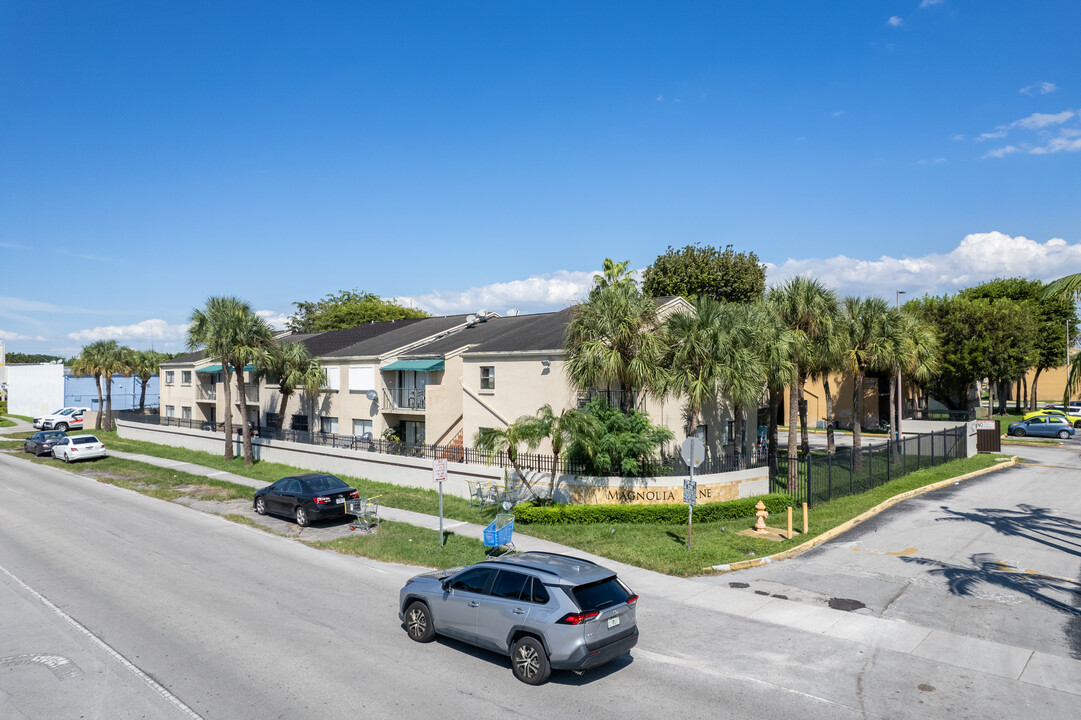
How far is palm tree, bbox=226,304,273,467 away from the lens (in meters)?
32.2

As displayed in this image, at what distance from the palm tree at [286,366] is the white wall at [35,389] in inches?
1891

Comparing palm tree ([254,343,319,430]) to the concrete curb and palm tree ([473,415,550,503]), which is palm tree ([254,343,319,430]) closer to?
palm tree ([473,415,550,503])

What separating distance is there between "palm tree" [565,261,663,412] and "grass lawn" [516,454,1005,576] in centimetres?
491

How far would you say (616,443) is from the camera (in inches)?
808

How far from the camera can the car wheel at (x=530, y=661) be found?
9.27m

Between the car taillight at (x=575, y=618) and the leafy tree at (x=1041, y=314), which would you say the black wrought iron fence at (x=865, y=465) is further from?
the leafy tree at (x=1041, y=314)

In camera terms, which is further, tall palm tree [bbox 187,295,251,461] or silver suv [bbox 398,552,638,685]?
tall palm tree [bbox 187,295,251,461]

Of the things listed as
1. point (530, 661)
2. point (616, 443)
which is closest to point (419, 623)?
point (530, 661)

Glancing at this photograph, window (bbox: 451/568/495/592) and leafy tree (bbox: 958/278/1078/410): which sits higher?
leafy tree (bbox: 958/278/1078/410)

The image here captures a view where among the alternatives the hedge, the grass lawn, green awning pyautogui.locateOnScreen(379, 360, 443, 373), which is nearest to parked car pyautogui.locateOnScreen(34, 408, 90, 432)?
green awning pyautogui.locateOnScreen(379, 360, 443, 373)

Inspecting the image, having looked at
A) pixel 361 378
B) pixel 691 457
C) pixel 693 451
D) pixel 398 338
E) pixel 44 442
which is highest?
pixel 398 338

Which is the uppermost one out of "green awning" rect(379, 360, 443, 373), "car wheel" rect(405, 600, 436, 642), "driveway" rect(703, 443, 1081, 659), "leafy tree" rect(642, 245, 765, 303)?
"leafy tree" rect(642, 245, 765, 303)

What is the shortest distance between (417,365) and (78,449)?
2060 centimetres

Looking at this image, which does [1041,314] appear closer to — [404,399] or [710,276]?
[710,276]
